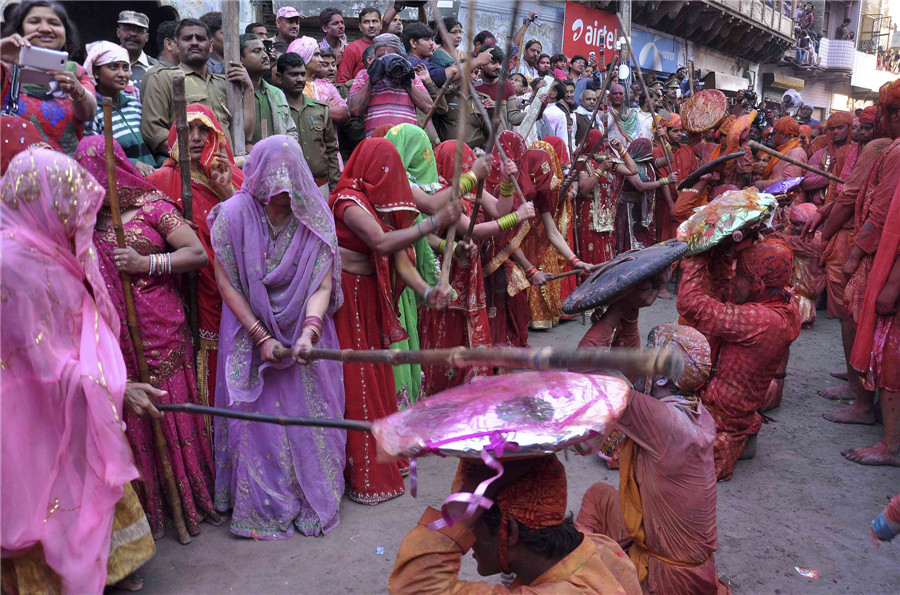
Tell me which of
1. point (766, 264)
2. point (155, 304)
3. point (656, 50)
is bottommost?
point (155, 304)

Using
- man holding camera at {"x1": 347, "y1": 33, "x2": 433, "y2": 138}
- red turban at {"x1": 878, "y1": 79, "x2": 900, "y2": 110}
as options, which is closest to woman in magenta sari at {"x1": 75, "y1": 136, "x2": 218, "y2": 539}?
man holding camera at {"x1": 347, "y1": 33, "x2": 433, "y2": 138}

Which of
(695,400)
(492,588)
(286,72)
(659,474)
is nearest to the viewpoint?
(492,588)

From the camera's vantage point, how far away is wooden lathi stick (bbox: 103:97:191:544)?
121 inches

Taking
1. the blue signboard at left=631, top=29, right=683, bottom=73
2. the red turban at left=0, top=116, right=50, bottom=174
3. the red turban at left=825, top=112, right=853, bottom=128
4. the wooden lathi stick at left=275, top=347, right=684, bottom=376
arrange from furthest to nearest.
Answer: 1. the blue signboard at left=631, top=29, right=683, bottom=73
2. the red turban at left=825, top=112, right=853, bottom=128
3. the red turban at left=0, top=116, right=50, bottom=174
4. the wooden lathi stick at left=275, top=347, right=684, bottom=376

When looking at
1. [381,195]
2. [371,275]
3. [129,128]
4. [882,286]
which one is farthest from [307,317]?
[882,286]

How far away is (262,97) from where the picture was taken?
5.65 m

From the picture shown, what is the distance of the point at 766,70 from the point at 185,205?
35279mm

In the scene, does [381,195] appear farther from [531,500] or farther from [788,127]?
[788,127]

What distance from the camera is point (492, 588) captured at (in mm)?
1917

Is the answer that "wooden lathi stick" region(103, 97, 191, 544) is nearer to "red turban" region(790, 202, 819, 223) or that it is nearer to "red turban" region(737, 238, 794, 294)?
"red turban" region(737, 238, 794, 294)

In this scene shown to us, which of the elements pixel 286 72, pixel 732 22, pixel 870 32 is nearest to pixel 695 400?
pixel 286 72

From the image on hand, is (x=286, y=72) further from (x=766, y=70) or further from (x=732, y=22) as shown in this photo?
(x=766, y=70)

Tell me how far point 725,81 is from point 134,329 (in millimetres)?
27857

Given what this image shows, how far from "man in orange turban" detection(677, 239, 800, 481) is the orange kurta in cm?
261
